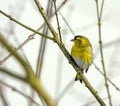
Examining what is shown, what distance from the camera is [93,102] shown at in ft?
7.53

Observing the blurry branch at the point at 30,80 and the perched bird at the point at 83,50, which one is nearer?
the blurry branch at the point at 30,80

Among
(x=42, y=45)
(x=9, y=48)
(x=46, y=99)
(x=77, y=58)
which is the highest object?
(x=77, y=58)

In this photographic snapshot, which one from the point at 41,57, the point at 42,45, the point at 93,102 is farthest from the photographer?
the point at 93,102

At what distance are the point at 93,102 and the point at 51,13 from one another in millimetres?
733

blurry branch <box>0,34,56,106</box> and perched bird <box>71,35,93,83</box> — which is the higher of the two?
perched bird <box>71,35,93,83</box>

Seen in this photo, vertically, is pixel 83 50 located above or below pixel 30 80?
above

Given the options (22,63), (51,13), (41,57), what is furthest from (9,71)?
(51,13)

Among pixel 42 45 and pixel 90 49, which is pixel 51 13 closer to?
pixel 42 45

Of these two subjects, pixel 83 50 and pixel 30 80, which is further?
pixel 83 50

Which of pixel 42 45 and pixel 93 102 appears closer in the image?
pixel 42 45

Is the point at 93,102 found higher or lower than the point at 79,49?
lower

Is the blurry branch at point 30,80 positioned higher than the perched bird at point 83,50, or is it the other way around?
the perched bird at point 83,50

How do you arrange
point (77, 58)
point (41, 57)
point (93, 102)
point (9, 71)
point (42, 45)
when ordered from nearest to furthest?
point (9, 71) → point (41, 57) → point (42, 45) → point (93, 102) → point (77, 58)

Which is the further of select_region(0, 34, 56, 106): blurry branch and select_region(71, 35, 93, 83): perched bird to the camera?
select_region(71, 35, 93, 83): perched bird
